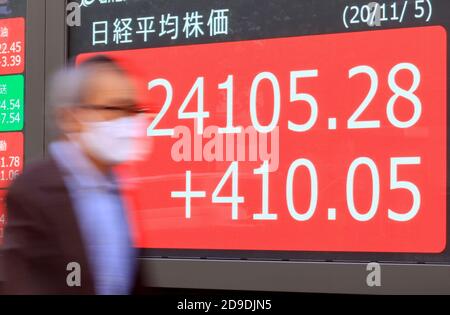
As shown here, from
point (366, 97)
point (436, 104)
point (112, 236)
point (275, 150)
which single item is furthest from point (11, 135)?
point (112, 236)

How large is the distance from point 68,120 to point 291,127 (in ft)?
6.21

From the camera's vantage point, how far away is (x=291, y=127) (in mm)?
4105

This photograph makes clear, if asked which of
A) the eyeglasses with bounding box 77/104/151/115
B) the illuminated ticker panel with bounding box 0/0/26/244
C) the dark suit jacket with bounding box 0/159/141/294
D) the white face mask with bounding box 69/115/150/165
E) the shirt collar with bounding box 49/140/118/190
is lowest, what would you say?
the dark suit jacket with bounding box 0/159/141/294

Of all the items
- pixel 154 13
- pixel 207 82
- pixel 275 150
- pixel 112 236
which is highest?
pixel 154 13

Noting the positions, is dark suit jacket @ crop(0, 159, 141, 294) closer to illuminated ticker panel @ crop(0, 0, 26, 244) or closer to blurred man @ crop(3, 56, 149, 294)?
blurred man @ crop(3, 56, 149, 294)

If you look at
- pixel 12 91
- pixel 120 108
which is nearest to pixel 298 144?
pixel 12 91

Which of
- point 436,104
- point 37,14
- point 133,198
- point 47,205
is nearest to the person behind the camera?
point 47,205

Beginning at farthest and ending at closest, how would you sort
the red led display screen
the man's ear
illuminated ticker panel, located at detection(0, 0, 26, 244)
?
illuminated ticker panel, located at detection(0, 0, 26, 244) < the red led display screen < the man's ear

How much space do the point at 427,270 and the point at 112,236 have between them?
2001 mm

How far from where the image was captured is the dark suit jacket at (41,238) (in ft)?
7.13

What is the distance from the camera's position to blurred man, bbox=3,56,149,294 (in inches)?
85.7

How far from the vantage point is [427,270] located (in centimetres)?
391

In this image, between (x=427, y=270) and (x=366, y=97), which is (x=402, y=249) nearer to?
(x=427, y=270)

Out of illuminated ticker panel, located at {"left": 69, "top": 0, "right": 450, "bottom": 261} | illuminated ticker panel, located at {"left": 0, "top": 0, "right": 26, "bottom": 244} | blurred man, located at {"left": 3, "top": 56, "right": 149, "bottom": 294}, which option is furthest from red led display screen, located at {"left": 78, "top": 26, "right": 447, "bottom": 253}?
blurred man, located at {"left": 3, "top": 56, "right": 149, "bottom": 294}
